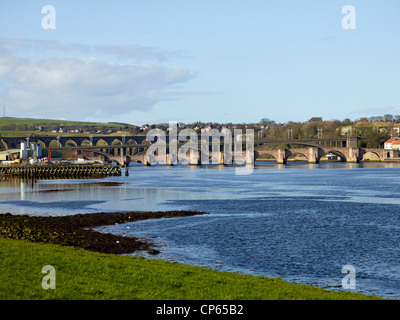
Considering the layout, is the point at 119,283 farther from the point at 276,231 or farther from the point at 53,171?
the point at 53,171

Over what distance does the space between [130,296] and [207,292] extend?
2.64 metres

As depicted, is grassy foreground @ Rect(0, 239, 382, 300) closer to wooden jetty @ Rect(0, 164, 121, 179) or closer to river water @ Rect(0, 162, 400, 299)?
river water @ Rect(0, 162, 400, 299)

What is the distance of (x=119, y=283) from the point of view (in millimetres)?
17359

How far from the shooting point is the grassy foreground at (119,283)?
1545 centimetres

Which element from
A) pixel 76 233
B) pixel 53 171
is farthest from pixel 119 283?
pixel 53 171

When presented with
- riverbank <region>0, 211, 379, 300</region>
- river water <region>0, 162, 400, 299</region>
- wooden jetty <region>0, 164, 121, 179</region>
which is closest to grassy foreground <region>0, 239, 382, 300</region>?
riverbank <region>0, 211, 379, 300</region>

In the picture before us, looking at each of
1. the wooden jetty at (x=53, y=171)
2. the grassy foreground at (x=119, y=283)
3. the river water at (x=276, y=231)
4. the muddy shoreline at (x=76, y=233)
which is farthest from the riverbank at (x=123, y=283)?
the wooden jetty at (x=53, y=171)

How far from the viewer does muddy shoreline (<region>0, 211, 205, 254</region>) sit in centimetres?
3009

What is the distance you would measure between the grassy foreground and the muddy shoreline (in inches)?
313

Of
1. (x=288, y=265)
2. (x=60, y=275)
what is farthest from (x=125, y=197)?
(x=60, y=275)

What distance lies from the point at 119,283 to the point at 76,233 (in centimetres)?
1814

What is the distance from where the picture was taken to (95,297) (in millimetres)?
15117
